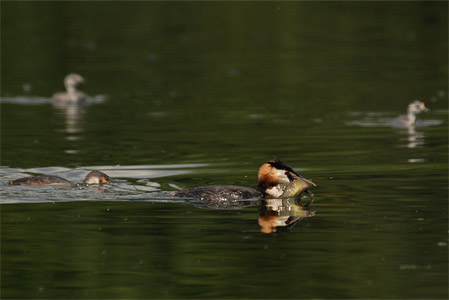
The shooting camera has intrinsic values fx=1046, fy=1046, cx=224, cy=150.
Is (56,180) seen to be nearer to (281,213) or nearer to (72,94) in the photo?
(281,213)

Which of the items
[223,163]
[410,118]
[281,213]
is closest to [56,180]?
[223,163]

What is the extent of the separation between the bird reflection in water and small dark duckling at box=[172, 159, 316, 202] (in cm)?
14

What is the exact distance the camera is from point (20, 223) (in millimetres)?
12500

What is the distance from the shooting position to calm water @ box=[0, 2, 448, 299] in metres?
10.2

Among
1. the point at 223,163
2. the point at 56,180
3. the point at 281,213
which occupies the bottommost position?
the point at 281,213

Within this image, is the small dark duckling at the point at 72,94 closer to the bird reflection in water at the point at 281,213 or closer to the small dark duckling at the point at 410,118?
the small dark duckling at the point at 410,118

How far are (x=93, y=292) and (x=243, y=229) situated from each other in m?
2.82

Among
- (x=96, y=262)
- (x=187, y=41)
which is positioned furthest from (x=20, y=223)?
(x=187, y=41)

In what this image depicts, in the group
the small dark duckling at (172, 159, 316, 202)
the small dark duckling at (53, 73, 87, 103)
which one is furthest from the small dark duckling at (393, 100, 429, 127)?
the small dark duckling at (53, 73, 87, 103)

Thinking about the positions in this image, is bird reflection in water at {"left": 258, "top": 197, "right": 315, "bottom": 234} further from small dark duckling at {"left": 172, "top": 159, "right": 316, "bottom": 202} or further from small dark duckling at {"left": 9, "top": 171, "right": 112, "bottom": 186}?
small dark duckling at {"left": 9, "top": 171, "right": 112, "bottom": 186}

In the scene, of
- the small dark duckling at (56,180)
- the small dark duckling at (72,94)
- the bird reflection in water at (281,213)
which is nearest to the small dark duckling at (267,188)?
the bird reflection in water at (281,213)

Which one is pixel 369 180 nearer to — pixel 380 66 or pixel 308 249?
pixel 308 249

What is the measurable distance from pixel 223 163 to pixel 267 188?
2.92 meters

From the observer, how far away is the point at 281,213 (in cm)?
1313
